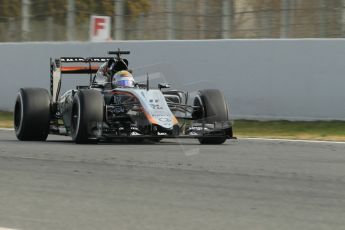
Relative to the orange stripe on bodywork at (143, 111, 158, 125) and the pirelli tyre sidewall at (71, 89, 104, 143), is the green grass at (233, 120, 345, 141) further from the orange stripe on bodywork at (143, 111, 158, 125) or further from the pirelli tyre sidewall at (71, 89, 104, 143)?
the pirelli tyre sidewall at (71, 89, 104, 143)

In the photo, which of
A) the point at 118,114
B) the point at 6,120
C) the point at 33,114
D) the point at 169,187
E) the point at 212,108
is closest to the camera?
the point at 169,187

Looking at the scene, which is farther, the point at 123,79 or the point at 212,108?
the point at 123,79

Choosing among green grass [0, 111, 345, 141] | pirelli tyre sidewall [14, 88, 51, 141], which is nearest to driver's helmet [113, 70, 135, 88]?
pirelli tyre sidewall [14, 88, 51, 141]

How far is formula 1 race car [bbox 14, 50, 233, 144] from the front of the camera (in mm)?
12469

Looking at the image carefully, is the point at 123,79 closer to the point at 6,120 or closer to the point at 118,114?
the point at 118,114

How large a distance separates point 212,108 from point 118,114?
143 cm

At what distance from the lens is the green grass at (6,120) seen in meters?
19.1

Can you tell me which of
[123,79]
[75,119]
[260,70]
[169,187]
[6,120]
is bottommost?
[169,187]

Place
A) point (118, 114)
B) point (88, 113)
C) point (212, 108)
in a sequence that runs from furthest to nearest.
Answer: point (212, 108) < point (118, 114) < point (88, 113)

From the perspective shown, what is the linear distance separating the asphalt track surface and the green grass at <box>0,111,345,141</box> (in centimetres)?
316

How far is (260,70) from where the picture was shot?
1812 cm

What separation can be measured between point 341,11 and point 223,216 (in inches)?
455

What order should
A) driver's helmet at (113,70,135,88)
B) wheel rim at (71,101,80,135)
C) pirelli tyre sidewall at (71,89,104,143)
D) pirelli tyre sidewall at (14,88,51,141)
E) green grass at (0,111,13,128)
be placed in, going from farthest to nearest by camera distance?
green grass at (0,111,13,128) < pirelli tyre sidewall at (14,88,51,141) < driver's helmet at (113,70,135,88) < wheel rim at (71,101,80,135) < pirelli tyre sidewall at (71,89,104,143)

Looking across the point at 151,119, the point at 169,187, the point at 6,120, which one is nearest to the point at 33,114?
the point at 151,119
